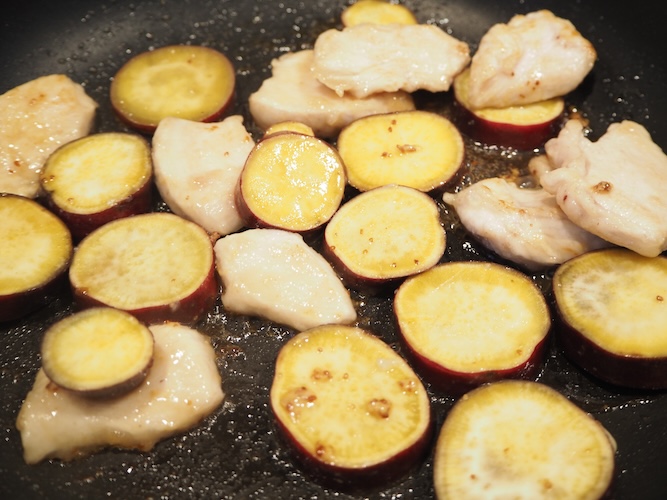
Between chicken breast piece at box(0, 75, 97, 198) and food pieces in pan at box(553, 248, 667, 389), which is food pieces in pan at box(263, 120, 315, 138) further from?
food pieces in pan at box(553, 248, 667, 389)

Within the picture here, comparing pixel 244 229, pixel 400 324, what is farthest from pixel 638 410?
pixel 244 229

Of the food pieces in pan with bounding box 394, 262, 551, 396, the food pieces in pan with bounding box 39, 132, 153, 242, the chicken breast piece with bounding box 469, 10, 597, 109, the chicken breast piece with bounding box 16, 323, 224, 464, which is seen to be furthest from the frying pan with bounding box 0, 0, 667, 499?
the food pieces in pan with bounding box 39, 132, 153, 242

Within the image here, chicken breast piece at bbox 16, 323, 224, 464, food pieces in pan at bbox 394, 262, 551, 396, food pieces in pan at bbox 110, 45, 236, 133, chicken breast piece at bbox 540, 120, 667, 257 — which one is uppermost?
chicken breast piece at bbox 540, 120, 667, 257

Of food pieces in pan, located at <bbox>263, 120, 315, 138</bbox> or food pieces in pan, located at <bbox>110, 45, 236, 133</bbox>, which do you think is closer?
food pieces in pan, located at <bbox>263, 120, 315, 138</bbox>

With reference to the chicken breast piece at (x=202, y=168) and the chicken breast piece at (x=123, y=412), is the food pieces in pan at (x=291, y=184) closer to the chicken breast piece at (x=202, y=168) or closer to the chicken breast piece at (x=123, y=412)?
the chicken breast piece at (x=202, y=168)

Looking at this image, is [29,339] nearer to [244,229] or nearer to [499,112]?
[244,229]

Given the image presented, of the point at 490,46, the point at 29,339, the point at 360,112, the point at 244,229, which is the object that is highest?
the point at 490,46

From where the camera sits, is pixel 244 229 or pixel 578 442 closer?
pixel 578 442

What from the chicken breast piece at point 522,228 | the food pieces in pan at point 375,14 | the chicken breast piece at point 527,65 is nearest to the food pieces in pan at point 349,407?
the chicken breast piece at point 522,228
